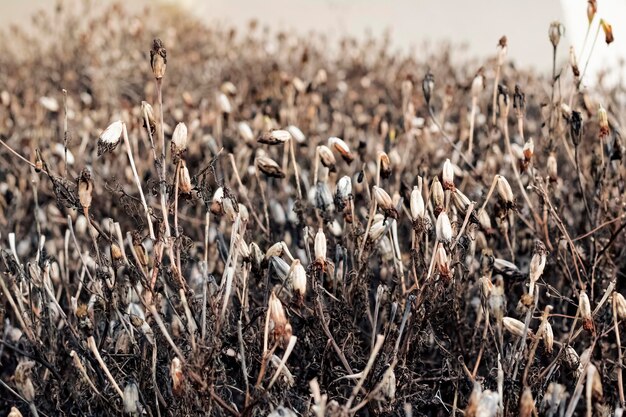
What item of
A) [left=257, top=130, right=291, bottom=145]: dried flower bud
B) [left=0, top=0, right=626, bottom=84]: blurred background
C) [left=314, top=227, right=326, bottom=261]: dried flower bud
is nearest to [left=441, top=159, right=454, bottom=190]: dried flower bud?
[left=314, top=227, right=326, bottom=261]: dried flower bud

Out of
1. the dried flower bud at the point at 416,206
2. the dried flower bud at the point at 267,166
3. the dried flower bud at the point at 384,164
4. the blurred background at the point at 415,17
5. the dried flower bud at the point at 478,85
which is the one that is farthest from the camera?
the blurred background at the point at 415,17

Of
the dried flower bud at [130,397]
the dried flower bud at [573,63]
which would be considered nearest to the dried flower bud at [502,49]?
the dried flower bud at [573,63]

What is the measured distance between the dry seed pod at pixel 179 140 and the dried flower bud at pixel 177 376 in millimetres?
372

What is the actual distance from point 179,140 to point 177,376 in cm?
41

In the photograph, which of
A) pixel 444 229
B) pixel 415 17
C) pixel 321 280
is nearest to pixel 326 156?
pixel 321 280

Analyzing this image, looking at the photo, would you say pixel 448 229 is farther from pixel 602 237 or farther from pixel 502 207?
pixel 602 237

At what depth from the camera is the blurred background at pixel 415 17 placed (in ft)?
23.4

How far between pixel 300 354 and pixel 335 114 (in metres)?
1.84

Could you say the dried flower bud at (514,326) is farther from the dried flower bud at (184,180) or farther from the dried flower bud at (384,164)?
the dried flower bud at (184,180)

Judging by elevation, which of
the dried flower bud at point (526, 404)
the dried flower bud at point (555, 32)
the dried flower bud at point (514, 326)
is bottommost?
the dried flower bud at point (514, 326)

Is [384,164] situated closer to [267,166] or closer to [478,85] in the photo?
[267,166]

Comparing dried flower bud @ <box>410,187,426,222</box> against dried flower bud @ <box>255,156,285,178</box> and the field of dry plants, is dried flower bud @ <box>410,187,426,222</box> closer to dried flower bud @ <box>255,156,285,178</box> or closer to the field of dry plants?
the field of dry plants

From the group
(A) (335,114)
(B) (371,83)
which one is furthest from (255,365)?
(B) (371,83)

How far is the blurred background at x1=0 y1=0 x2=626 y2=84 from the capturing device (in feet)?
23.4
